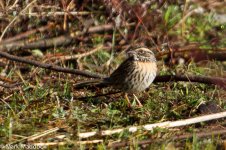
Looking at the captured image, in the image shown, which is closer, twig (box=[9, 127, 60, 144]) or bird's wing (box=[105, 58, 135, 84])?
twig (box=[9, 127, 60, 144])

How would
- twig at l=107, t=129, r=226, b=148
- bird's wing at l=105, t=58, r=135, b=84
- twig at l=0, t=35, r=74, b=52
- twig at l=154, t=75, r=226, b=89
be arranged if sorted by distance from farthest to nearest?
twig at l=0, t=35, r=74, b=52 → bird's wing at l=105, t=58, r=135, b=84 → twig at l=154, t=75, r=226, b=89 → twig at l=107, t=129, r=226, b=148

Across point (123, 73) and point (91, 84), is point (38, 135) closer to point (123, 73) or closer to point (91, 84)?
point (123, 73)

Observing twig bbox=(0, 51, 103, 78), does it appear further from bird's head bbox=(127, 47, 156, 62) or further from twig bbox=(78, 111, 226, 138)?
twig bbox=(78, 111, 226, 138)

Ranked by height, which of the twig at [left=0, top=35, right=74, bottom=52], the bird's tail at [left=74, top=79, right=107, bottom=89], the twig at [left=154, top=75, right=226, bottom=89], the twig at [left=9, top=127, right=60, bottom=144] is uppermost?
the twig at [left=0, top=35, right=74, bottom=52]

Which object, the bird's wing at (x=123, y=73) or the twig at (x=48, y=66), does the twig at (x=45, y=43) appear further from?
the bird's wing at (x=123, y=73)

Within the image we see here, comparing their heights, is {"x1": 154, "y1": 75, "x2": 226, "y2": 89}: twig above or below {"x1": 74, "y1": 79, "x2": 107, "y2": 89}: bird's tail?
above

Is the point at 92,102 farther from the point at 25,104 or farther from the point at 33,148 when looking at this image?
the point at 33,148

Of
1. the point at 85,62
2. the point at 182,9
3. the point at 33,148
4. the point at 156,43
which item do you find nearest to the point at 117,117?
the point at 33,148

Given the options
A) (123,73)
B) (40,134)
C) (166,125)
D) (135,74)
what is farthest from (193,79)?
(40,134)

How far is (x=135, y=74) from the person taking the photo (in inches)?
334

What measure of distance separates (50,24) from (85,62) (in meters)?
0.94

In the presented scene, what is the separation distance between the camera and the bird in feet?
27.5

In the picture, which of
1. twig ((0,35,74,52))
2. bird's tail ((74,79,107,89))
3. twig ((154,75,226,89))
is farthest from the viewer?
twig ((0,35,74,52))

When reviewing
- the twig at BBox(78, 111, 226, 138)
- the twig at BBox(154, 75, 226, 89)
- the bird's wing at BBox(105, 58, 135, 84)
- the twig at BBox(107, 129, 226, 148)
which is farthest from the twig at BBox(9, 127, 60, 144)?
the twig at BBox(154, 75, 226, 89)
